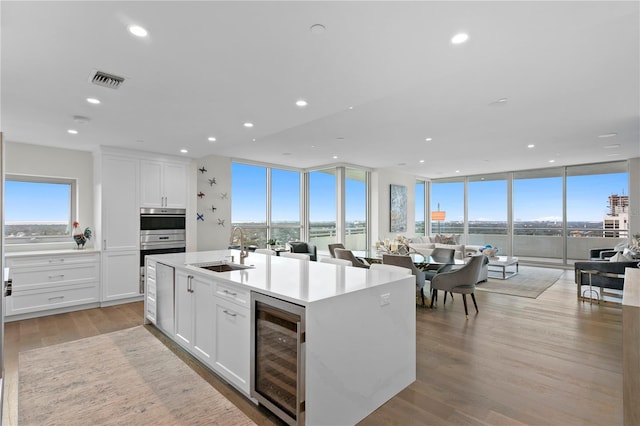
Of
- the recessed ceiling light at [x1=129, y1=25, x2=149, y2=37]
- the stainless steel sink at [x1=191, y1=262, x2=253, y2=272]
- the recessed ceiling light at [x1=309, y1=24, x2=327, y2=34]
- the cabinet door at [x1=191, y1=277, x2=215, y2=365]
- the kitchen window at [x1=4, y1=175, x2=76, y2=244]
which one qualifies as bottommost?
the cabinet door at [x1=191, y1=277, x2=215, y2=365]

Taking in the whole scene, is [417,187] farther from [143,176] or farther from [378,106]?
[143,176]

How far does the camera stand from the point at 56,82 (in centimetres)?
265

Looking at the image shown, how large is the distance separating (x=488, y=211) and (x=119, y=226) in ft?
32.7

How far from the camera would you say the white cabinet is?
529 cm

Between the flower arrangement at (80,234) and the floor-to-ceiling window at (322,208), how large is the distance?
497 cm

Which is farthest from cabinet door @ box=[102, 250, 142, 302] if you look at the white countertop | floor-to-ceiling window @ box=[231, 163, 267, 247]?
floor-to-ceiling window @ box=[231, 163, 267, 247]

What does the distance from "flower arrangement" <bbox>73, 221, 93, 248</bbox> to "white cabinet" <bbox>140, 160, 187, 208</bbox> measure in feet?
3.31

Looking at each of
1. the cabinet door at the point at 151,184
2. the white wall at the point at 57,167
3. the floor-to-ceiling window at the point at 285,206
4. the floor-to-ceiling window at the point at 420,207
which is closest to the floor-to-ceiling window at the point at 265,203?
the floor-to-ceiling window at the point at 285,206

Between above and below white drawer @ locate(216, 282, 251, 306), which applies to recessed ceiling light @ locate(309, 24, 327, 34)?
above

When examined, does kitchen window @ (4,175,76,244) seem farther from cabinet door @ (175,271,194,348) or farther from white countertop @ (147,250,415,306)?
cabinet door @ (175,271,194,348)

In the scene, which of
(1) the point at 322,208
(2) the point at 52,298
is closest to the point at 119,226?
(2) the point at 52,298

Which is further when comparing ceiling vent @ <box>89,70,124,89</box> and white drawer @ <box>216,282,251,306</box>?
ceiling vent @ <box>89,70,124,89</box>

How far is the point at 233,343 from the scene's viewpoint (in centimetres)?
239

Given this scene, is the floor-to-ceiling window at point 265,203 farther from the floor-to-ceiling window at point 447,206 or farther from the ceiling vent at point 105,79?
the floor-to-ceiling window at point 447,206
